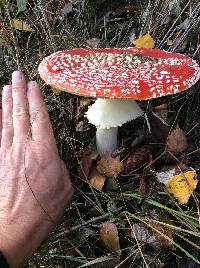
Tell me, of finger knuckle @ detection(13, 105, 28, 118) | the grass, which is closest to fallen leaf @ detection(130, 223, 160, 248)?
the grass

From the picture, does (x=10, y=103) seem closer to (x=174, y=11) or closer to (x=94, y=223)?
(x=94, y=223)

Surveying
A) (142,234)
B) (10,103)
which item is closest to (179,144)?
(142,234)

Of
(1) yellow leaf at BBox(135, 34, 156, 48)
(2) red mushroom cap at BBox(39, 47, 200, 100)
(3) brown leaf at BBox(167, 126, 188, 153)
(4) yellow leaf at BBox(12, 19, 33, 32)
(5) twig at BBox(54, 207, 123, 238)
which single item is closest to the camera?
(2) red mushroom cap at BBox(39, 47, 200, 100)

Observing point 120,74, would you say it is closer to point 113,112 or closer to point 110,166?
point 113,112

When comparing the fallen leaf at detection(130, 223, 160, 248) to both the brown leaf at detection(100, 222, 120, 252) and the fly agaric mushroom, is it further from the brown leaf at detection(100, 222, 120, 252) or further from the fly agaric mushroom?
the fly agaric mushroom

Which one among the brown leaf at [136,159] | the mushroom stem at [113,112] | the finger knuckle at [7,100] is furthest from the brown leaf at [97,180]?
the finger knuckle at [7,100]

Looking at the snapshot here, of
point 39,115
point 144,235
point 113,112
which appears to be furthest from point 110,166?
point 39,115

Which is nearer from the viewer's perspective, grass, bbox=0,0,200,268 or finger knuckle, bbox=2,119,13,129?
finger knuckle, bbox=2,119,13,129
